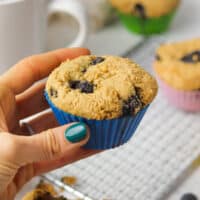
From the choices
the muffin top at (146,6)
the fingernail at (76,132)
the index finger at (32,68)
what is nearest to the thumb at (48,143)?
the fingernail at (76,132)

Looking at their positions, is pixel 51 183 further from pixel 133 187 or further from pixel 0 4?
pixel 0 4

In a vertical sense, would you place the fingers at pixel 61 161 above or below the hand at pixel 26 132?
below

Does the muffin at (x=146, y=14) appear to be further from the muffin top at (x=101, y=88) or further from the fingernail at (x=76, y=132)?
the fingernail at (x=76, y=132)

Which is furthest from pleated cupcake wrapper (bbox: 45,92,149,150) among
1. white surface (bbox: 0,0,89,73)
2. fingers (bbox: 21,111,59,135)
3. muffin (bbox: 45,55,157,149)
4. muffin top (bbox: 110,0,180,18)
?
muffin top (bbox: 110,0,180,18)

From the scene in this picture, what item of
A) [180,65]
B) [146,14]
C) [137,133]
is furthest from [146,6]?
[137,133]

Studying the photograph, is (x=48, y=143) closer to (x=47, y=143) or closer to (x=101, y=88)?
(x=47, y=143)
